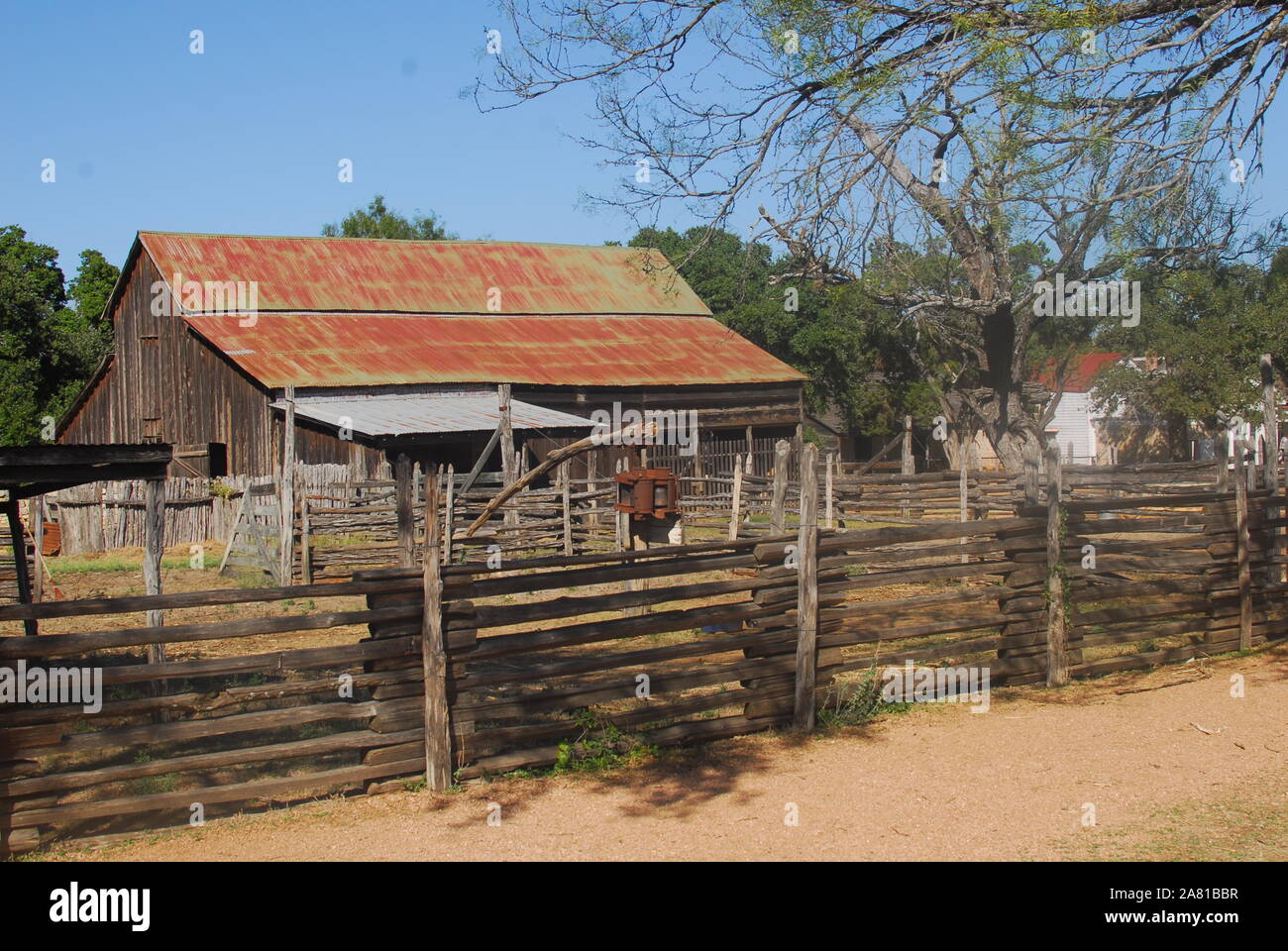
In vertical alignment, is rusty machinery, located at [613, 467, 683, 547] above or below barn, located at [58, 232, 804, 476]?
below

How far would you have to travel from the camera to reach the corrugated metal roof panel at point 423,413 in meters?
18.8

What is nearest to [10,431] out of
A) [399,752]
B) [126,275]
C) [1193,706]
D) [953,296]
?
[126,275]

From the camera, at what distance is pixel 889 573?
9133mm

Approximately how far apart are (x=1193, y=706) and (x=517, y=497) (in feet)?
42.5

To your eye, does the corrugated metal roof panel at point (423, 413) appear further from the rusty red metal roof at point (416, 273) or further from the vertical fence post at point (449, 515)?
the rusty red metal roof at point (416, 273)

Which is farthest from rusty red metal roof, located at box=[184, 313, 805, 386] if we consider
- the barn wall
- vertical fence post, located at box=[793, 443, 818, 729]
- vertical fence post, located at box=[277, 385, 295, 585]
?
vertical fence post, located at box=[793, 443, 818, 729]

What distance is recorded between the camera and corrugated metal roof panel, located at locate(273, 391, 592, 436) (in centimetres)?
1878

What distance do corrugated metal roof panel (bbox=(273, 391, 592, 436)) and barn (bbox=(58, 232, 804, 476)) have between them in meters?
0.09

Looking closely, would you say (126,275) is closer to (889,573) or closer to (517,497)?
(517,497)

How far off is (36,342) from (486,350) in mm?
14882
